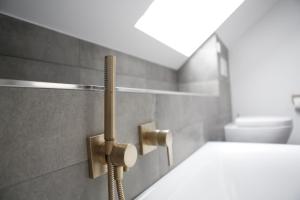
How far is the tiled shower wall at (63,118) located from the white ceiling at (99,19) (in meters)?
0.04

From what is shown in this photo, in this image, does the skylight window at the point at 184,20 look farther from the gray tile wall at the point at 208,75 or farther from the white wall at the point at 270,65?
the white wall at the point at 270,65

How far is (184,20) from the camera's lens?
162cm

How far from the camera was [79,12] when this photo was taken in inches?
34.2

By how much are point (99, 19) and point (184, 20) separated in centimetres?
84

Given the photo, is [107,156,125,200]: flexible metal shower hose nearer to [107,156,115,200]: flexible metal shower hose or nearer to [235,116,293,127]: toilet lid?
[107,156,115,200]: flexible metal shower hose

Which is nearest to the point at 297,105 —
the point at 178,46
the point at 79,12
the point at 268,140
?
the point at 268,140

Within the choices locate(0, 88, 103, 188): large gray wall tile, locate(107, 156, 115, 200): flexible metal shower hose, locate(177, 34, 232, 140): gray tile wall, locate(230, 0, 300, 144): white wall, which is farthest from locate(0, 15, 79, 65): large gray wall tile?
locate(230, 0, 300, 144): white wall

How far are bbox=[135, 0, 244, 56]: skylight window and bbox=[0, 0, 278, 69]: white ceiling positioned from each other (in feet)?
0.23

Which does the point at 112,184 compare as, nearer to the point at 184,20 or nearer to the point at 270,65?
the point at 184,20

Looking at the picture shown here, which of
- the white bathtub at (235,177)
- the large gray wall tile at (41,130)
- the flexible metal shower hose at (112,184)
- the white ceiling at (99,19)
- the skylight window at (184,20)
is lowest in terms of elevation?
the white bathtub at (235,177)

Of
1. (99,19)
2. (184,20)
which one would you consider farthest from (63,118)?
(184,20)

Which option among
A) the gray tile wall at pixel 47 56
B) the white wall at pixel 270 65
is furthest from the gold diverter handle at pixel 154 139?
the white wall at pixel 270 65

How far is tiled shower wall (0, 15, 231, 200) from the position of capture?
0.37 metres

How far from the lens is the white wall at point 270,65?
2.25 m
